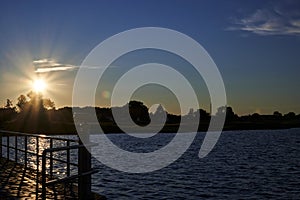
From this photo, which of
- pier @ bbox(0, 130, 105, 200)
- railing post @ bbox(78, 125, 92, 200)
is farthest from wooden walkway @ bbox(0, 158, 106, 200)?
railing post @ bbox(78, 125, 92, 200)

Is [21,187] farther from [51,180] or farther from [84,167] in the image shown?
[84,167]

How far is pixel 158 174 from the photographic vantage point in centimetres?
3036

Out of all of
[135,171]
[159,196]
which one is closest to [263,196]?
[159,196]

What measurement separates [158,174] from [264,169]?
11688 mm

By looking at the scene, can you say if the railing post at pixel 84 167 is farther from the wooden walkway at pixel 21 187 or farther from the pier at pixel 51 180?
the wooden walkway at pixel 21 187

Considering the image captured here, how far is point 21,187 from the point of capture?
37.6 feet

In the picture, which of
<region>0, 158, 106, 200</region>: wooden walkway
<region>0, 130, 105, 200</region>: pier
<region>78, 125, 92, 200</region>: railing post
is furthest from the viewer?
<region>0, 158, 106, 200</region>: wooden walkway

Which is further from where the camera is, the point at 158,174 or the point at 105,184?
the point at 158,174

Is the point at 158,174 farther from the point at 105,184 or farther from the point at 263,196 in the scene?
the point at 263,196

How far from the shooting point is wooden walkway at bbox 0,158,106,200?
1010cm

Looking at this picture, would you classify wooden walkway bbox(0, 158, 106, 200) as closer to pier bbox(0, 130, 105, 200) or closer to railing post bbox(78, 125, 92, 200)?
pier bbox(0, 130, 105, 200)

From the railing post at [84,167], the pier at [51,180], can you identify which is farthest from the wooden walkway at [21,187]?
the railing post at [84,167]

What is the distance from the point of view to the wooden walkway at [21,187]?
10.1 m

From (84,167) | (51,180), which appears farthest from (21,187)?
(84,167)
